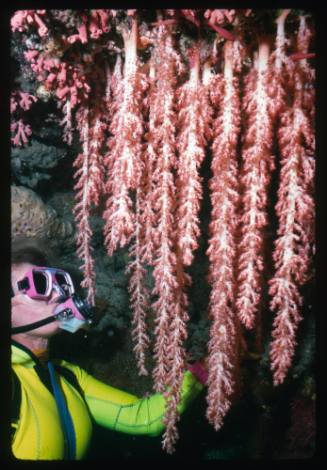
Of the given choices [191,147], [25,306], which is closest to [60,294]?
[25,306]

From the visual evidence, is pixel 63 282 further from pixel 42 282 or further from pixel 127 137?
pixel 127 137

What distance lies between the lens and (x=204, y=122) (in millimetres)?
1601

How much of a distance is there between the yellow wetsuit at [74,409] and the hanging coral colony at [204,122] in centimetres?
55

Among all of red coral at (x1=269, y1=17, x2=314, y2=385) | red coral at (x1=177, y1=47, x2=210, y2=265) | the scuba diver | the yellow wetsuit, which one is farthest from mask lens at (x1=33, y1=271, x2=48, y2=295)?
red coral at (x1=269, y1=17, x2=314, y2=385)

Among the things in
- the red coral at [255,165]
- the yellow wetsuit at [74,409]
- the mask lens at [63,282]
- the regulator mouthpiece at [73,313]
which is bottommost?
the yellow wetsuit at [74,409]

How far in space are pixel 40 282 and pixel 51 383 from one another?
22.8 inches

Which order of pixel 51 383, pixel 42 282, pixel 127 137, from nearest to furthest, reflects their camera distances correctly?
pixel 127 137 < pixel 42 282 < pixel 51 383

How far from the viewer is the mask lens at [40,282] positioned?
6.25 feet

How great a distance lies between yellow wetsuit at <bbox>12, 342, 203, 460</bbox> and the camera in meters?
1.86

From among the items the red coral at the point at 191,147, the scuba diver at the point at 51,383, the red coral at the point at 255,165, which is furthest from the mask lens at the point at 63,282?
the red coral at the point at 255,165

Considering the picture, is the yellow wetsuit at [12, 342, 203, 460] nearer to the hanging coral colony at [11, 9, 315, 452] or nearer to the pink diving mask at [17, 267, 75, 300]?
the pink diving mask at [17, 267, 75, 300]

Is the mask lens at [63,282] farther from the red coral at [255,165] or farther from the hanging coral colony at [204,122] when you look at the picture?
the red coral at [255,165]

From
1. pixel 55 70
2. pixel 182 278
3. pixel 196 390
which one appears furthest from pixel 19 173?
pixel 196 390

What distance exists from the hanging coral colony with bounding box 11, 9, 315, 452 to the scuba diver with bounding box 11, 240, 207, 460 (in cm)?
49
